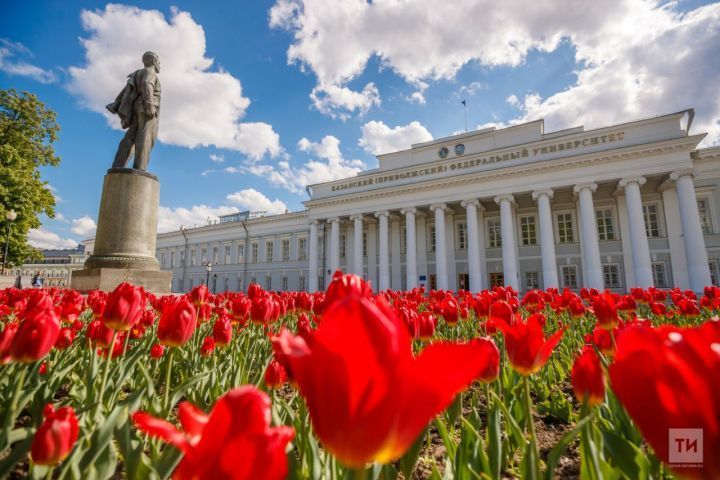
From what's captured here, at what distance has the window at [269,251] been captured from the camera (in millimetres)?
38378

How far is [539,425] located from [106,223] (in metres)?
8.27

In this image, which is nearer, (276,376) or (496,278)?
(276,376)

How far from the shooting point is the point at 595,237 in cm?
2100

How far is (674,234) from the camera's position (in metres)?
21.3

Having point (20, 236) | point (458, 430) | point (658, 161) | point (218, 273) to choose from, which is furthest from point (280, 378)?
point (218, 273)

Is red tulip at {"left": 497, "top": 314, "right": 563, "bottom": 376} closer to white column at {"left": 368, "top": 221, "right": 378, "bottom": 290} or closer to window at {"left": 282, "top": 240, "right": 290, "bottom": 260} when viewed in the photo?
white column at {"left": 368, "top": 221, "right": 378, "bottom": 290}

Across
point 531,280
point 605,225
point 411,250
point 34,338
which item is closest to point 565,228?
point 605,225

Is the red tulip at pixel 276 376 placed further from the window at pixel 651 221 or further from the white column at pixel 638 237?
the window at pixel 651 221

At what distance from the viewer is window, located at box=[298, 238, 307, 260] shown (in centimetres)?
3634

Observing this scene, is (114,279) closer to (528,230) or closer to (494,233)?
(494,233)

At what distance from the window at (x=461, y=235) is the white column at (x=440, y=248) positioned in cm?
226

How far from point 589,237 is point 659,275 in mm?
5554

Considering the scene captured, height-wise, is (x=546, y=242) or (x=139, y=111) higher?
(x=139, y=111)

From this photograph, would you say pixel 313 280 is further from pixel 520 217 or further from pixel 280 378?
pixel 280 378
